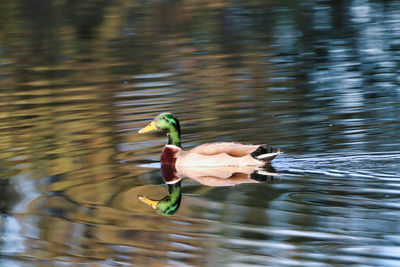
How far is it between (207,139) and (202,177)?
1504 millimetres

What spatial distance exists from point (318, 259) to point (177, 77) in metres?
9.39

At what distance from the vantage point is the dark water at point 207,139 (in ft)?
22.3

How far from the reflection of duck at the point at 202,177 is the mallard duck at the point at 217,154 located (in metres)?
0.06

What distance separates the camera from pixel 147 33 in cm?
2227

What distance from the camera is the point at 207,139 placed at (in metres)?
10.6

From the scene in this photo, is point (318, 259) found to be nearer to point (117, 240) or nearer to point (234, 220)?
point (234, 220)

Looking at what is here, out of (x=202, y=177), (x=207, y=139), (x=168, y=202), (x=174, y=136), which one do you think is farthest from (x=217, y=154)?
(x=168, y=202)

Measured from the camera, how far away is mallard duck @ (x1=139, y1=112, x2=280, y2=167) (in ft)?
30.0

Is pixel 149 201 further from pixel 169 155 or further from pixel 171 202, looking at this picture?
pixel 169 155

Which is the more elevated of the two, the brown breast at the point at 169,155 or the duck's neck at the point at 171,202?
the duck's neck at the point at 171,202

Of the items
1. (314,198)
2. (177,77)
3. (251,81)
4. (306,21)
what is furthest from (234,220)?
(306,21)

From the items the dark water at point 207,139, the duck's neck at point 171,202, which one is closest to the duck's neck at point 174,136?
the dark water at point 207,139

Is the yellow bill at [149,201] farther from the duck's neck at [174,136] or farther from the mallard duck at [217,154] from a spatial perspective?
the duck's neck at [174,136]

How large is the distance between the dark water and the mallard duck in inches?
8.1
